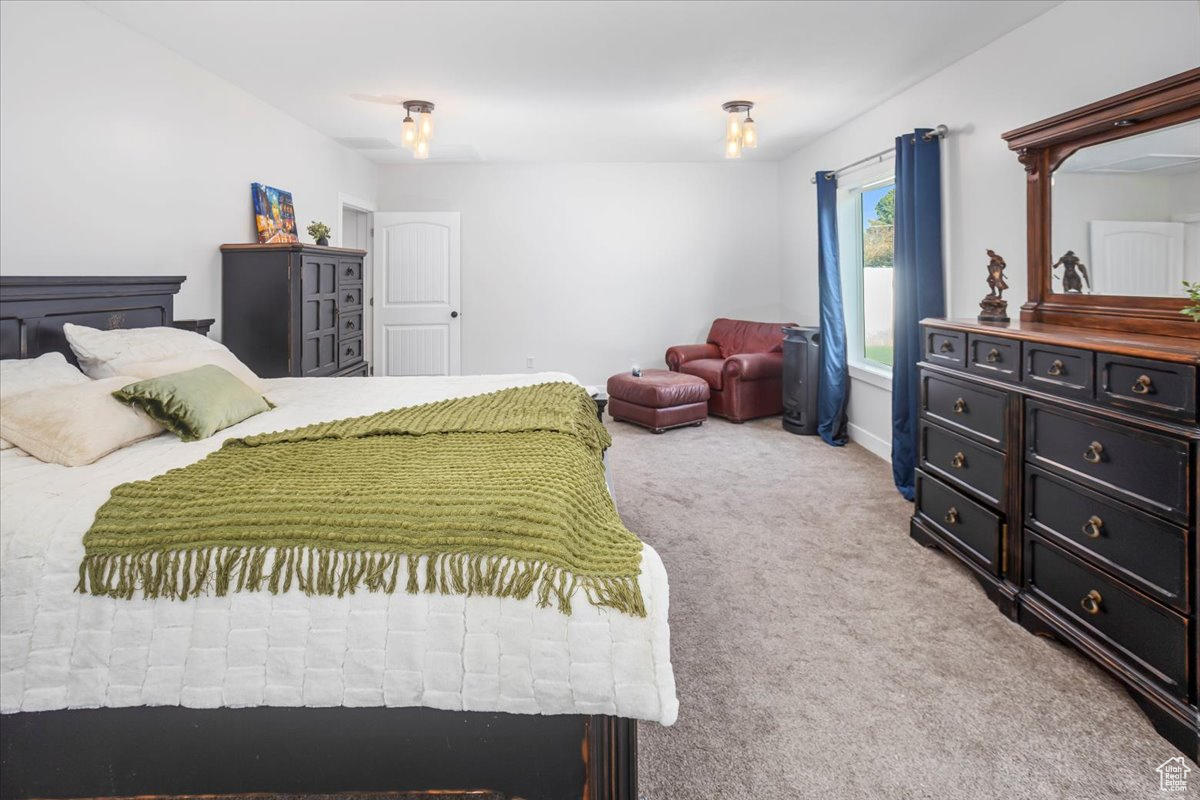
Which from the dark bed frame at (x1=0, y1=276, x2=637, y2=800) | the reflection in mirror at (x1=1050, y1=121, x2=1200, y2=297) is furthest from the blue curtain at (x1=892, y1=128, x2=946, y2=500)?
the dark bed frame at (x1=0, y1=276, x2=637, y2=800)

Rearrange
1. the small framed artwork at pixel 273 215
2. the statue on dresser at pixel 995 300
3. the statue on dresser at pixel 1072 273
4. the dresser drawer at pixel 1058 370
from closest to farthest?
the dresser drawer at pixel 1058 370
the statue on dresser at pixel 1072 273
the statue on dresser at pixel 995 300
the small framed artwork at pixel 273 215

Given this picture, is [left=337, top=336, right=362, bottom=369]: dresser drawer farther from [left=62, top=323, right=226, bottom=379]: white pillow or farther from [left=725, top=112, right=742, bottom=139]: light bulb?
[left=725, top=112, right=742, bottom=139]: light bulb

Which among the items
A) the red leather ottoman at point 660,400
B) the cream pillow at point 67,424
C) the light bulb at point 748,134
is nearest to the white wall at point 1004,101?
the light bulb at point 748,134

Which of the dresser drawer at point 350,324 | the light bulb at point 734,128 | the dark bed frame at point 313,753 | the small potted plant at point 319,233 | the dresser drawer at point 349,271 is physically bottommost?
the dark bed frame at point 313,753

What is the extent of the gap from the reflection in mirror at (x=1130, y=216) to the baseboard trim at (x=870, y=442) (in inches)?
81.9

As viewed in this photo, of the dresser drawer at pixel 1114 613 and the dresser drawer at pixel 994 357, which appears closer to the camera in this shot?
the dresser drawer at pixel 1114 613

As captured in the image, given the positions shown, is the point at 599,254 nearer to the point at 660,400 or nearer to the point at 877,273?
the point at 660,400

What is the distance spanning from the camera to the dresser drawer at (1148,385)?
1.78 m

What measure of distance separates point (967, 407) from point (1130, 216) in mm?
876

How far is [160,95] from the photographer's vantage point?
341cm

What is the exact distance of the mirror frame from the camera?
2.28m

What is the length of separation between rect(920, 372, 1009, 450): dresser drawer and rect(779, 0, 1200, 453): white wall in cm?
81

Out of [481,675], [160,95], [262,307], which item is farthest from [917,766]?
[160,95]

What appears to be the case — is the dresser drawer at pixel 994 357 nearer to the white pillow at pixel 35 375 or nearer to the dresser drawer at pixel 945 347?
the dresser drawer at pixel 945 347
